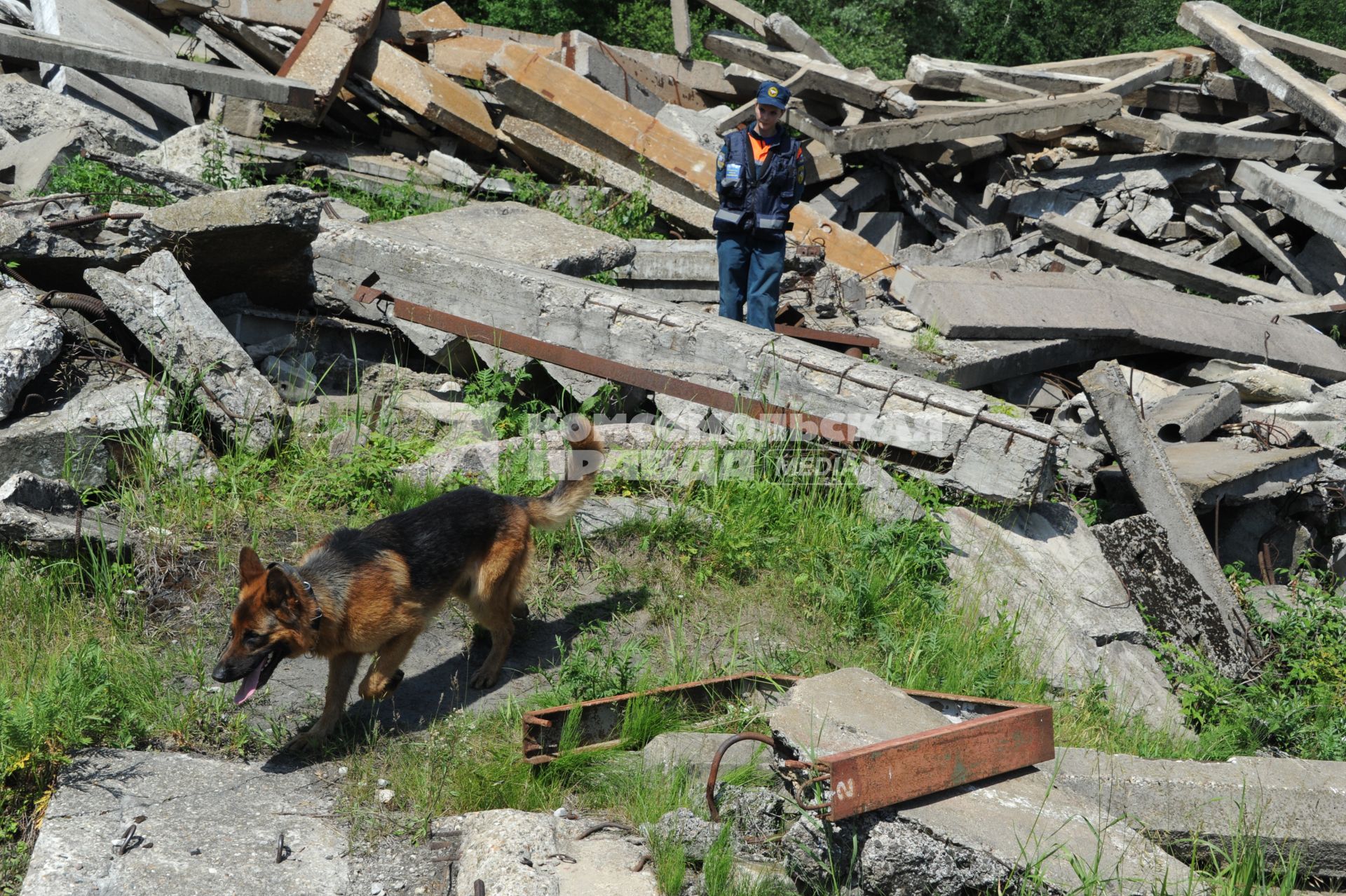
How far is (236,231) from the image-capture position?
6.27 metres

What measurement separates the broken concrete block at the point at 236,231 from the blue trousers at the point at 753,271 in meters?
2.98

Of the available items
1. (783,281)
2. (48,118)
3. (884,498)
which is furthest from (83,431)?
(783,281)

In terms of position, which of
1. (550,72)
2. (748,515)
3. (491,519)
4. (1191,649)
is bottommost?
(1191,649)

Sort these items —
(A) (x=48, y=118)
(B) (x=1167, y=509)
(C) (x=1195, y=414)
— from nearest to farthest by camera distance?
(B) (x=1167, y=509) < (C) (x=1195, y=414) < (A) (x=48, y=118)

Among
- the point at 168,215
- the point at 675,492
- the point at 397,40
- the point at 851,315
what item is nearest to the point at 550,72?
the point at 397,40

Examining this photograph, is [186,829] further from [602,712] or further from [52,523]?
[52,523]

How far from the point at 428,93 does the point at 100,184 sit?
4.19 meters

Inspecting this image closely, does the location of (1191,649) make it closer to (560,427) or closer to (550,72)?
(560,427)

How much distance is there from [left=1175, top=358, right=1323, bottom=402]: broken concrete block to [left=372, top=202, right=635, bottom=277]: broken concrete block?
479 centimetres

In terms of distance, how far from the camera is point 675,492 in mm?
5871

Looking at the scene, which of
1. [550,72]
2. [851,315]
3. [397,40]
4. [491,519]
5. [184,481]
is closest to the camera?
[491,519]

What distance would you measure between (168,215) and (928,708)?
5016mm

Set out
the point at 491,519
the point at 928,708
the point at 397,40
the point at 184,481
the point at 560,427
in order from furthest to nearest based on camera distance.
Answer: the point at 397,40 < the point at 560,427 < the point at 184,481 < the point at 491,519 < the point at 928,708

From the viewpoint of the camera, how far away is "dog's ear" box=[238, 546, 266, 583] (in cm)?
390
